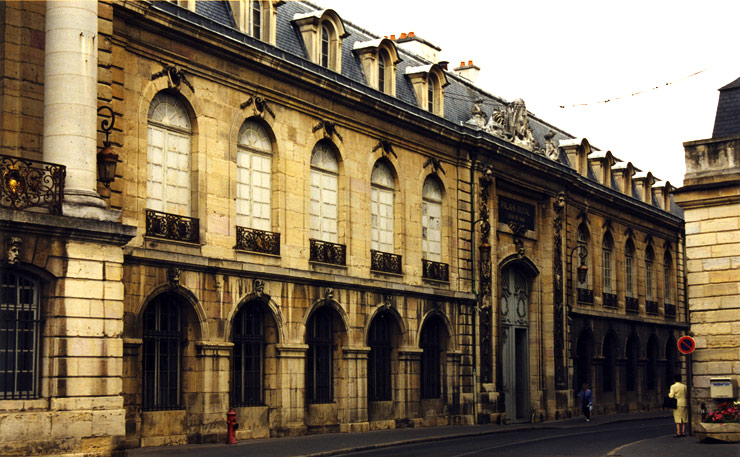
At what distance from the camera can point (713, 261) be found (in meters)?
26.3

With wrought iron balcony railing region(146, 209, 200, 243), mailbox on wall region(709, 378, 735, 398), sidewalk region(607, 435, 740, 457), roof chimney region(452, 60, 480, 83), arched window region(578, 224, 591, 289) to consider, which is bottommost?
sidewalk region(607, 435, 740, 457)

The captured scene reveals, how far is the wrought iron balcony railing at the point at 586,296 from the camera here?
47.8m

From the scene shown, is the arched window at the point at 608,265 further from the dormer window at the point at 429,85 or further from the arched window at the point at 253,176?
the arched window at the point at 253,176

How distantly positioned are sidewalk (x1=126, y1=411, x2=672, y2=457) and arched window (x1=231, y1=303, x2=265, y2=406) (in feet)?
3.91

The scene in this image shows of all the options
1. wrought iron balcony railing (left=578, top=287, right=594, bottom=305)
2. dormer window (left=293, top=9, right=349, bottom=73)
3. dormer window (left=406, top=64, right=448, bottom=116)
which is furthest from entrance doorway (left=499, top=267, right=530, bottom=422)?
dormer window (left=293, top=9, right=349, bottom=73)

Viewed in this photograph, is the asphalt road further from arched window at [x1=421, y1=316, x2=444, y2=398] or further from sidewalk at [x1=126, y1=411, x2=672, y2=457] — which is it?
arched window at [x1=421, y1=316, x2=444, y2=398]

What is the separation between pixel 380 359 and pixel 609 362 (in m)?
19.7

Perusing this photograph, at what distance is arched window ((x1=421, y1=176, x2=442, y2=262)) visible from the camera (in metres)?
36.8

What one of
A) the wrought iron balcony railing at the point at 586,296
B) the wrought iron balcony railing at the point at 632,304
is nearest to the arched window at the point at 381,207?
the wrought iron balcony railing at the point at 586,296

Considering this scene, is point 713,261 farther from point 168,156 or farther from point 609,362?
point 609,362

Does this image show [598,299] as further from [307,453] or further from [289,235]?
[307,453]

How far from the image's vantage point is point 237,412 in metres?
28.2

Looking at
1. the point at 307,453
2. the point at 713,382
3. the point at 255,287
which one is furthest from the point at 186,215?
the point at 713,382

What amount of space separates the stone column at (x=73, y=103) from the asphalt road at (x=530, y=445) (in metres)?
8.21
